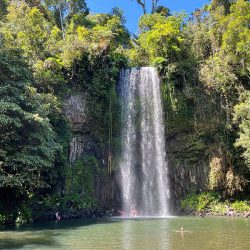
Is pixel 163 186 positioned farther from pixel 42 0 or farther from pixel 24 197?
pixel 42 0

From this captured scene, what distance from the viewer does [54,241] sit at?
13117 mm

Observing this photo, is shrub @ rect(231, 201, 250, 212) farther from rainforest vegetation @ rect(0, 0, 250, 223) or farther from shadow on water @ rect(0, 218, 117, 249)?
shadow on water @ rect(0, 218, 117, 249)

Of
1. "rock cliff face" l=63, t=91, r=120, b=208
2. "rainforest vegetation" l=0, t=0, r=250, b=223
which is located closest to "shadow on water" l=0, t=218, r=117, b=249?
"rainforest vegetation" l=0, t=0, r=250, b=223

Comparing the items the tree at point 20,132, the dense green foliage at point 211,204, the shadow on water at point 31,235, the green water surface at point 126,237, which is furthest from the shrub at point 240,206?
the tree at point 20,132

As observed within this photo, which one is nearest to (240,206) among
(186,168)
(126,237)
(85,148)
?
(186,168)

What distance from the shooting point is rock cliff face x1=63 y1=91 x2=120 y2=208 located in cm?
2484

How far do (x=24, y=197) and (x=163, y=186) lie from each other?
981 cm

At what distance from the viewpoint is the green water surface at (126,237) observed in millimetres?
11984

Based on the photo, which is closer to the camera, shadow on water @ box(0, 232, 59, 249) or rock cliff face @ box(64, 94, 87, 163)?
shadow on water @ box(0, 232, 59, 249)

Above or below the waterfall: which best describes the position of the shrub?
below

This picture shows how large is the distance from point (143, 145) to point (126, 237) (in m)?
12.7

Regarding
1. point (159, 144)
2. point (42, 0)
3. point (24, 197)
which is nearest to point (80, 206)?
point (24, 197)

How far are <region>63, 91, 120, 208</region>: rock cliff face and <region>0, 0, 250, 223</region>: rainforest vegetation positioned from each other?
8.1 inches

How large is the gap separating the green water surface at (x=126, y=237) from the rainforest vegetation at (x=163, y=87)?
4.16m
